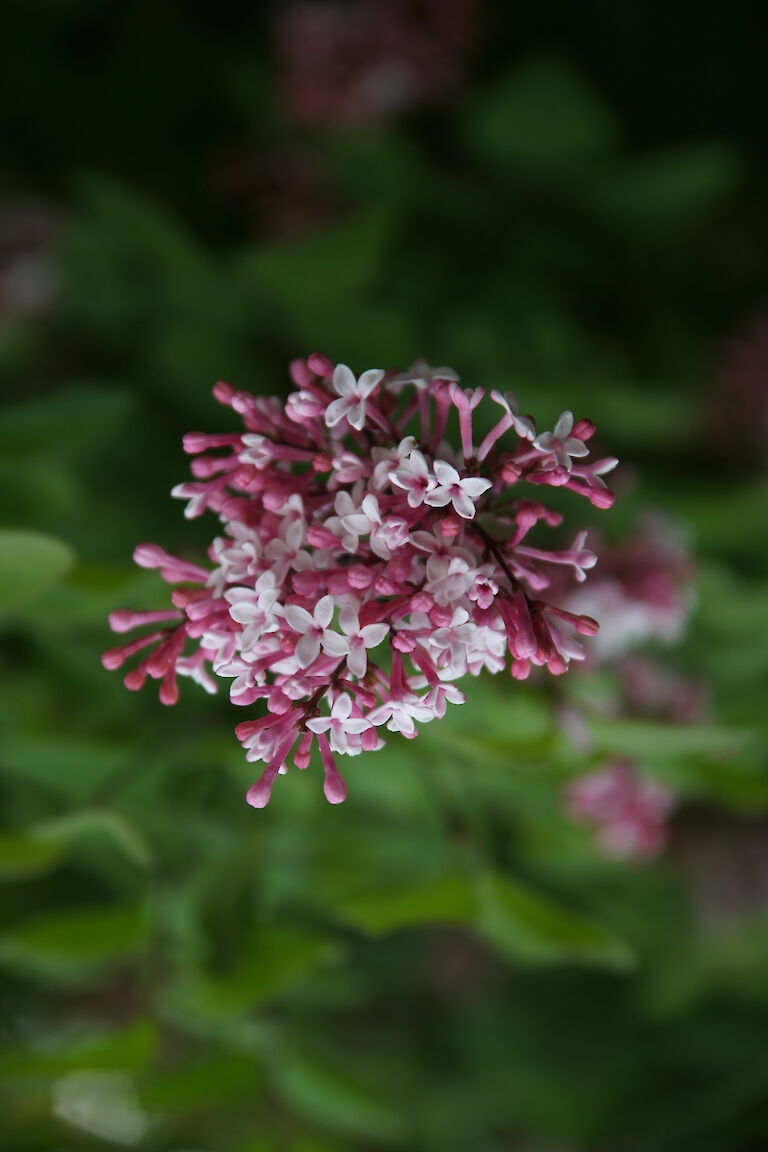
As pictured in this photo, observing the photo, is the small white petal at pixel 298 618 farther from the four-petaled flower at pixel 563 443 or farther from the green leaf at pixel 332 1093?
the green leaf at pixel 332 1093

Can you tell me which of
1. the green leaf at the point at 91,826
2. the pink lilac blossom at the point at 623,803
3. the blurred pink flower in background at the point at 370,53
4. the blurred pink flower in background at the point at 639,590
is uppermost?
the blurred pink flower in background at the point at 370,53

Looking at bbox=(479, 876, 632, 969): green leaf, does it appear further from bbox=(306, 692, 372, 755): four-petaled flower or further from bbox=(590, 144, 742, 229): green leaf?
bbox=(590, 144, 742, 229): green leaf

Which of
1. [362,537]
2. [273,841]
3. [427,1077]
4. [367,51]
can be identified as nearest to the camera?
[362,537]

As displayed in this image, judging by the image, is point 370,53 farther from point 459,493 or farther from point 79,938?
point 79,938

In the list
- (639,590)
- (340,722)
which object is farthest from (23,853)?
(639,590)

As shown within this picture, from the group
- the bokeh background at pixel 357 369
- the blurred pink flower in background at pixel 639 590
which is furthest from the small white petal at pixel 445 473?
the blurred pink flower in background at pixel 639 590

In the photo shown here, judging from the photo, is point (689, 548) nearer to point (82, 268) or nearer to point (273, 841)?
point (273, 841)

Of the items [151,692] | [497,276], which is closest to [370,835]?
[151,692]

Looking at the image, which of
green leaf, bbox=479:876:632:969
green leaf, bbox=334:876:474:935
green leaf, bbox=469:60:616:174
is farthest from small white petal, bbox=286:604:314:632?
green leaf, bbox=469:60:616:174
